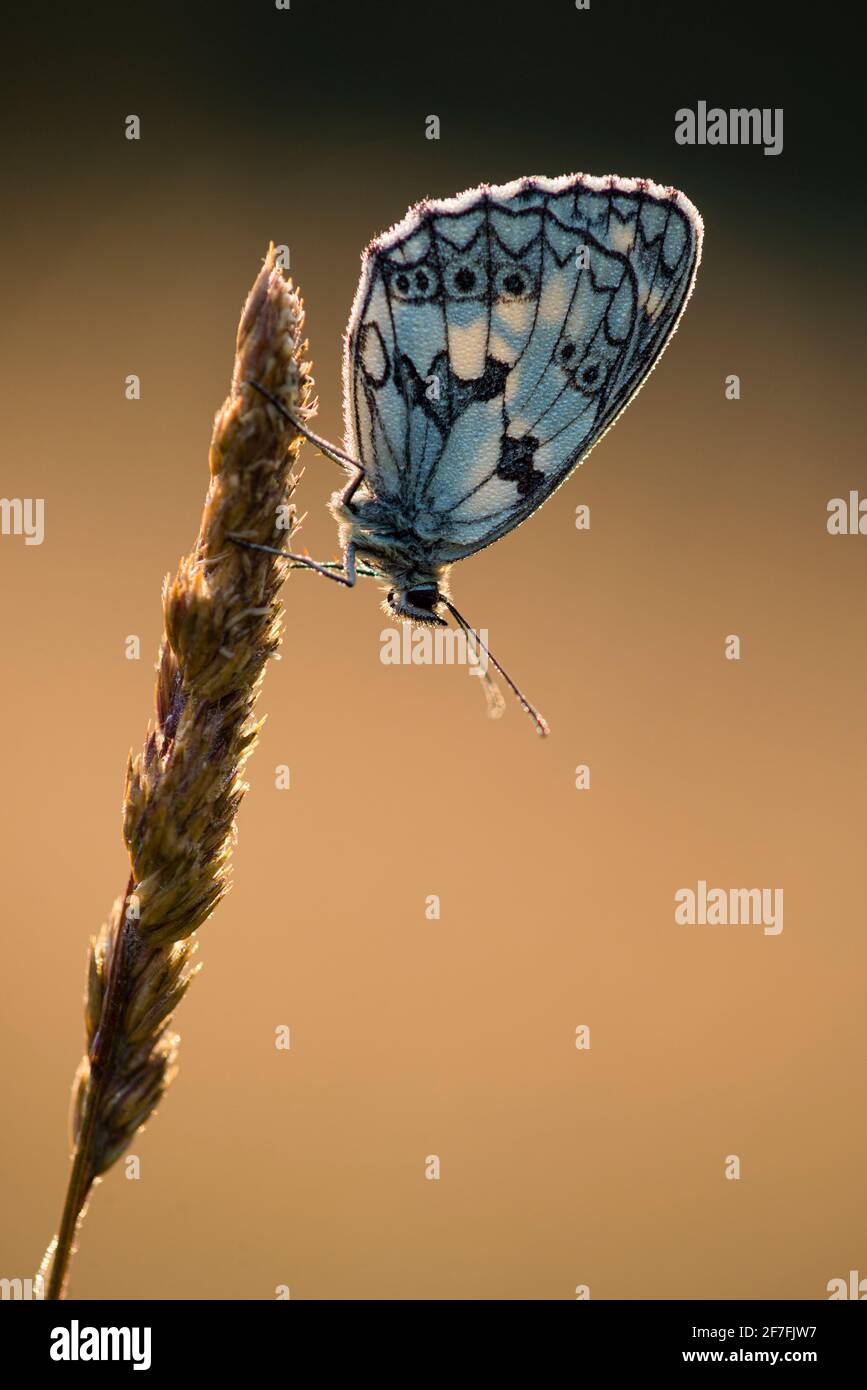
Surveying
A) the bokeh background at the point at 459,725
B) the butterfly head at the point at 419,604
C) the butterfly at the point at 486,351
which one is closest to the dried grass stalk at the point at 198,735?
the butterfly at the point at 486,351

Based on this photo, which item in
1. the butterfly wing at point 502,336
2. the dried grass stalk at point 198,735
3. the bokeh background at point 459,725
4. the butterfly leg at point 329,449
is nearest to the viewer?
the dried grass stalk at point 198,735

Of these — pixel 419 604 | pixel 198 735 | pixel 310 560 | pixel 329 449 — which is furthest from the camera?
pixel 419 604

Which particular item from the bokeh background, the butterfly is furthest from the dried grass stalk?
the bokeh background

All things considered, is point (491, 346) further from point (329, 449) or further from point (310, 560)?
point (310, 560)

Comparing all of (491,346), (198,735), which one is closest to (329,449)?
(491,346)

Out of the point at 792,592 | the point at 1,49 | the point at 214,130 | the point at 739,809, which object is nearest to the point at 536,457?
the point at 739,809

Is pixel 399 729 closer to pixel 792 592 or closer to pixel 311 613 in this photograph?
pixel 311 613

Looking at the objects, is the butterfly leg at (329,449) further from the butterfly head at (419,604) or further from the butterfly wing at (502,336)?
the butterfly head at (419,604)
